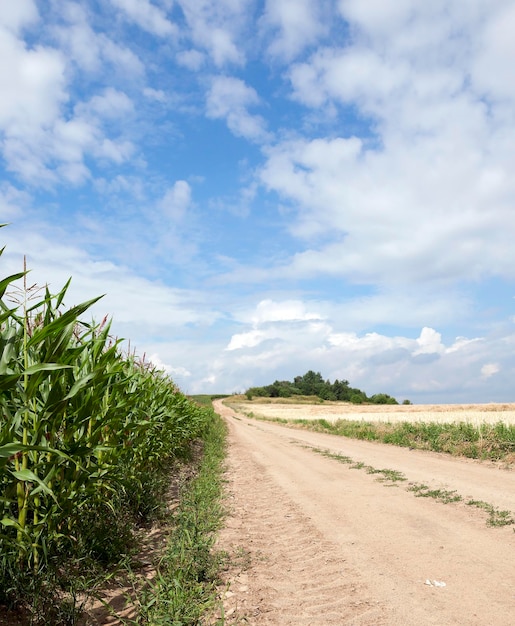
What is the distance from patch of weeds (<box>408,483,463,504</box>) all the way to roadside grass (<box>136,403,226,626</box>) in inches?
146

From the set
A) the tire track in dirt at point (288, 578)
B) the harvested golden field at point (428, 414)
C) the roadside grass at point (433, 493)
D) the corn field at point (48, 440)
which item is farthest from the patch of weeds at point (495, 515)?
the harvested golden field at point (428, 414)

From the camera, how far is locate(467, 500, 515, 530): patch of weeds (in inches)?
240

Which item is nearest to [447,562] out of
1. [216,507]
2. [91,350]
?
[216,507]

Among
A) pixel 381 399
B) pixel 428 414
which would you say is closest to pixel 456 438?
pixel 428 414

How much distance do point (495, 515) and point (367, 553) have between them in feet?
8.53

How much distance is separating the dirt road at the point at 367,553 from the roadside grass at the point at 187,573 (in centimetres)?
22

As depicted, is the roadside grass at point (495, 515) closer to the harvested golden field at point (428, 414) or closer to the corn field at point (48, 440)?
the corn field at point (48, 440)

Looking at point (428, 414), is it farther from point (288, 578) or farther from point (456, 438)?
point (288, 578)

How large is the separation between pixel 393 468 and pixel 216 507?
19.1ft

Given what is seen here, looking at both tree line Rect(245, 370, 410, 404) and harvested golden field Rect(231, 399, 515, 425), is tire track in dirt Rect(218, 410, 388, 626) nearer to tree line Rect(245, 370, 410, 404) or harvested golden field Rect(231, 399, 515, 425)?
harvested golden field Rect(231, 399, 515, 425)

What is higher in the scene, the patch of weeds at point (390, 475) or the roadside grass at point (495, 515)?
the roadside grass at point (495, 515)

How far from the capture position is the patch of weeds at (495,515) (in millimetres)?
6103

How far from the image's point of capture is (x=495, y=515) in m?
6.49

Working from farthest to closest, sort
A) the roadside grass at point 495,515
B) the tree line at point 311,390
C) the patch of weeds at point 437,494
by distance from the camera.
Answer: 1. the tree line at point 311,390
2. the patch of weeds at point 437,494
3. the roadside grass at point 495,515
